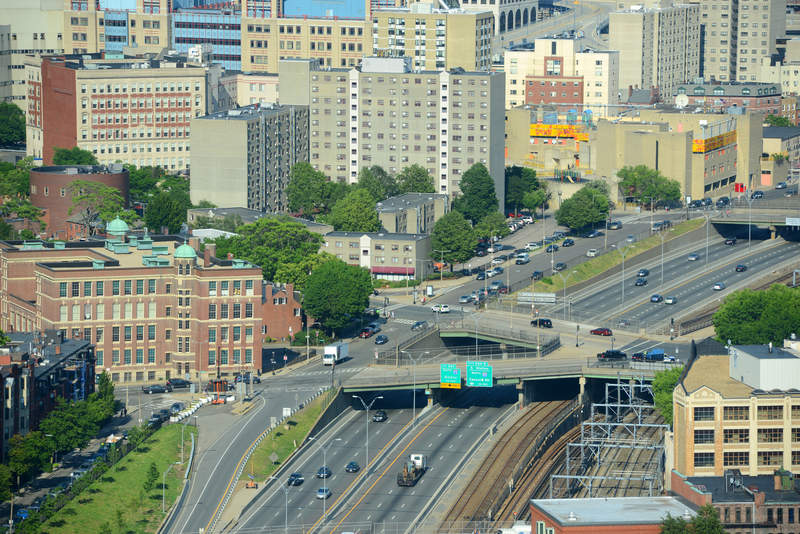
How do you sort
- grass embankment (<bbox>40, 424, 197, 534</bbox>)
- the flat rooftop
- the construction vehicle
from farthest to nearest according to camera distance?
the construction vehicle < grass embankment (<bbox>40, 424, 197, 534</bbox>) < the flat rooftop

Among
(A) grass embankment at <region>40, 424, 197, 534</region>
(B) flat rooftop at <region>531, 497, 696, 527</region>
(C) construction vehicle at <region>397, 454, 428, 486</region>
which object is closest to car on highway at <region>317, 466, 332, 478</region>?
(C) construction vehicle at <region>397, 454, 428, 486</region>

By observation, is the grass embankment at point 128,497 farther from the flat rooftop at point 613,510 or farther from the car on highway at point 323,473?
the flat rooftop at point 613,510

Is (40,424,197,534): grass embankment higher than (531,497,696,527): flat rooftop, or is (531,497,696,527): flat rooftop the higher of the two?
(531,497,696,527): flat rooftop

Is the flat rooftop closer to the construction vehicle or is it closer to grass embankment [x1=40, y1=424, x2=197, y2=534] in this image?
the construction vehicle

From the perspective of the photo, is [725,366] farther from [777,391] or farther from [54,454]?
[54,454]

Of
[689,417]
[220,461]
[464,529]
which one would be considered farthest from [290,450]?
[689,417]

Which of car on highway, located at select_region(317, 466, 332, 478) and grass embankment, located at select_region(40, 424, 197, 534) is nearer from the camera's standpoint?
grass embankment, located at select_region(40, 424, 197, 534)

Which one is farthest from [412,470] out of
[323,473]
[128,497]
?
[128,497]
